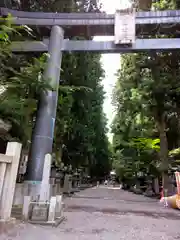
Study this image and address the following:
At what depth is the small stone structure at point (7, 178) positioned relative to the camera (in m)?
3.47

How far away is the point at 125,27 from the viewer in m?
8.00

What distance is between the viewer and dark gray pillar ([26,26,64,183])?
21.7 ft

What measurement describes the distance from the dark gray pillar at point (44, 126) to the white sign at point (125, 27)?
7.03ft

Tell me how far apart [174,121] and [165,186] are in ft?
12.1

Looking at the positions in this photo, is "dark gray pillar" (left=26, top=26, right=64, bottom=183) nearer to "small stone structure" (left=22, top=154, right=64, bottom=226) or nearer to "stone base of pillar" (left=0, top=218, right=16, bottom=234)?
"small stone structure" (left=22, top=154, right=64, bottom=226)

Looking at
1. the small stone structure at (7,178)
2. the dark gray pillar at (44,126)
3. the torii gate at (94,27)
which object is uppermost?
the torii gate at (94,27)

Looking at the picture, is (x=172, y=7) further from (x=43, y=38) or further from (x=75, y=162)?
(x=75, y=162)

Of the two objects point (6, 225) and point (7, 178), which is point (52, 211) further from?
point (7, 178)

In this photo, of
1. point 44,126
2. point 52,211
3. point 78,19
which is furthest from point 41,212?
point 78,19

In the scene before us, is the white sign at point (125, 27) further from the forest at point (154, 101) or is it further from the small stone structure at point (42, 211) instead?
the small stone structure at point (42, 211)

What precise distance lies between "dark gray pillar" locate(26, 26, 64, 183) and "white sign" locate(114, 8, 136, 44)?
2.14 m

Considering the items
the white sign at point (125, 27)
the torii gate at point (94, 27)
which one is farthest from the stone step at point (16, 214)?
the white sign at point (125, 27)

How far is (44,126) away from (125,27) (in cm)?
433

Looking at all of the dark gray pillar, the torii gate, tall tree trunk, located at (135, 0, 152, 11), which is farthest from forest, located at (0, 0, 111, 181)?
tall tree trunk, located at (135, 0, 152, 11)
